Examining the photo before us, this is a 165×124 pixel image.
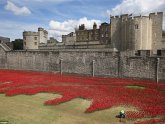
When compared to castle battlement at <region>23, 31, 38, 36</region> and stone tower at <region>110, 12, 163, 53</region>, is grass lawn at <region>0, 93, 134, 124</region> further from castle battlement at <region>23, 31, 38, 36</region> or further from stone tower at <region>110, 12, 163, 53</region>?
castle battlement at <region>23, 31, 38, 36</region>

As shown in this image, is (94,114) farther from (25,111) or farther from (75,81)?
(75,81)

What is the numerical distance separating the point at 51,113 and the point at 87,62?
21.9 meters

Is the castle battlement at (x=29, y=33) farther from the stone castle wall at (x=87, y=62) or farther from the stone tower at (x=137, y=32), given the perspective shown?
the stone castle wall at (x=87, y=62)

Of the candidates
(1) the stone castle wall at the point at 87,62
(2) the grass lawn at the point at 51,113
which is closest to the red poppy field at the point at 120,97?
(2) the grass lawn at the point at 51,113

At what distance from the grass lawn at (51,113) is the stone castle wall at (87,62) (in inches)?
528

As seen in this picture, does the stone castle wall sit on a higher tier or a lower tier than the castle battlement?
lower

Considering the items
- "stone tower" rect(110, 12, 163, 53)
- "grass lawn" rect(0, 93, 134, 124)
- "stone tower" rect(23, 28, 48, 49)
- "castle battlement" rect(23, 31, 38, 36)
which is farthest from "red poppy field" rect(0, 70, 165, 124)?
"castle battlement" rect(23, 31, 38, 36)

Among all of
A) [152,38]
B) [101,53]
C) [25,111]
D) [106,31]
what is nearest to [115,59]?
[101,53]

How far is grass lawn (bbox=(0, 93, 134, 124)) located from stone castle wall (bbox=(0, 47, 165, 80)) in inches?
528

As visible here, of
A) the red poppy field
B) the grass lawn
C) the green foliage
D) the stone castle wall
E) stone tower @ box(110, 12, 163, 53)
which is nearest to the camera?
the grass lawn

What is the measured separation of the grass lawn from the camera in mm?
17422

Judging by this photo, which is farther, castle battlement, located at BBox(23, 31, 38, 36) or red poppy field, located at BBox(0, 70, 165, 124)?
castle battlement, located at BBox(23, 31, 38, 36)

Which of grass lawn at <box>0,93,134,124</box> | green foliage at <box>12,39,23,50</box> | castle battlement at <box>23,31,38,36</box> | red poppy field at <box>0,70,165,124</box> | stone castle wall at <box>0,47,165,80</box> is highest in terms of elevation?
castle battlement at <box>23,31,38,36</box>

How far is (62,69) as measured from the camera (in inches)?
1741
